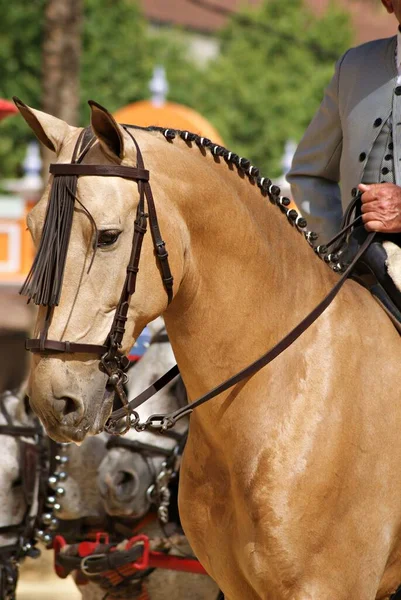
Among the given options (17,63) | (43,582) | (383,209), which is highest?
(17,63)

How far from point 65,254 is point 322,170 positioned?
1.73 meters

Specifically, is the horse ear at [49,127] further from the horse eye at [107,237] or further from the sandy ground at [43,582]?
the sandy ground at [43,582]

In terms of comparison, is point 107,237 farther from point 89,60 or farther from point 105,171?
point 89,60

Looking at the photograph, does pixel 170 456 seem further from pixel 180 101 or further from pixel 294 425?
pixel 180 101

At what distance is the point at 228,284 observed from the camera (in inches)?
129

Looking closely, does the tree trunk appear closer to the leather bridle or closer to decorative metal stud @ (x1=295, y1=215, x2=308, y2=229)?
the leather bridle

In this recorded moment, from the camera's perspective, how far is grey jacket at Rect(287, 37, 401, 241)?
3922 millimetres

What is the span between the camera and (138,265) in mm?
2996

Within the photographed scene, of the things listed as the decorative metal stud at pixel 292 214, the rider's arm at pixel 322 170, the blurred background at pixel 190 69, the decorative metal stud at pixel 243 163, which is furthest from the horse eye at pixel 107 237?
the blurred background at pixel 190 69

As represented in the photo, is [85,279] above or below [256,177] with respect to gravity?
below

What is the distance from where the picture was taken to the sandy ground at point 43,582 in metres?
7.48

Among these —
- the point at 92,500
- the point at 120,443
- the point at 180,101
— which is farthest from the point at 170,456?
the point at 180,101

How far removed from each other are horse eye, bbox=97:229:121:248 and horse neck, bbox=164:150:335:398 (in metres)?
0.29

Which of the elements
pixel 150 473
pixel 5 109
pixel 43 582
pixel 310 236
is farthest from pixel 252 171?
pixel 5 109
